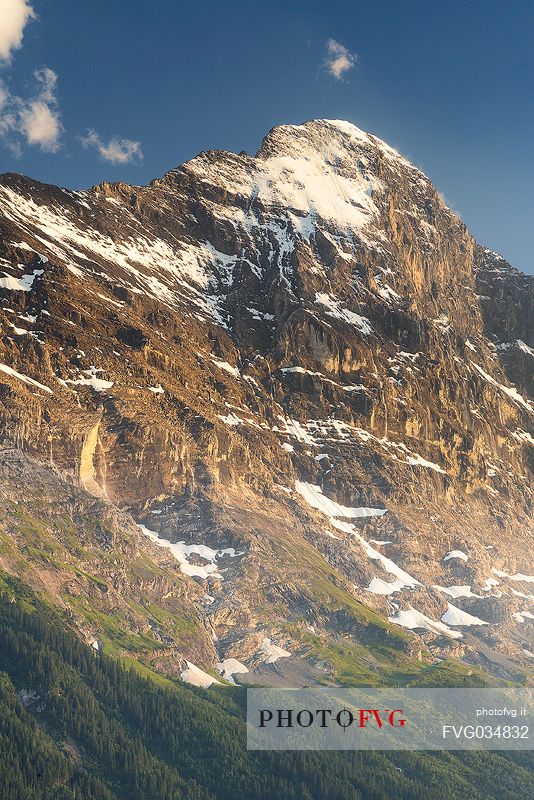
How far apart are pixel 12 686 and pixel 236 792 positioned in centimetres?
4858

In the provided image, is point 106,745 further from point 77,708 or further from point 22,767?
point 22,767

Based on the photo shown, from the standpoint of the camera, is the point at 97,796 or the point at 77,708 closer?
the point at 97,796

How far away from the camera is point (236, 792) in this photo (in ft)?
656

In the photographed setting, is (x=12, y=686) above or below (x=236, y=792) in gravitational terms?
above

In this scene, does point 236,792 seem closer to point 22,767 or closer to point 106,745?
point 106,745

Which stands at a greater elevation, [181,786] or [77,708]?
[77,708]

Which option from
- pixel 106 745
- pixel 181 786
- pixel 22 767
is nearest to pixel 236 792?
pixel 181 786

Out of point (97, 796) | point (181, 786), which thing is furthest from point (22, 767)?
point (181, 786)

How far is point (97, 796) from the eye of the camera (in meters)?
179

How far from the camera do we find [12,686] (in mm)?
193750

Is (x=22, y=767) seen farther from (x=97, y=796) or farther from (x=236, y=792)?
(x=236, y=792)

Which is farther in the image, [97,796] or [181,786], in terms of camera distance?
[181,786]

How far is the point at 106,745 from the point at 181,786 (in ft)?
54.2

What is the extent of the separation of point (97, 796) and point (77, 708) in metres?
22.9
